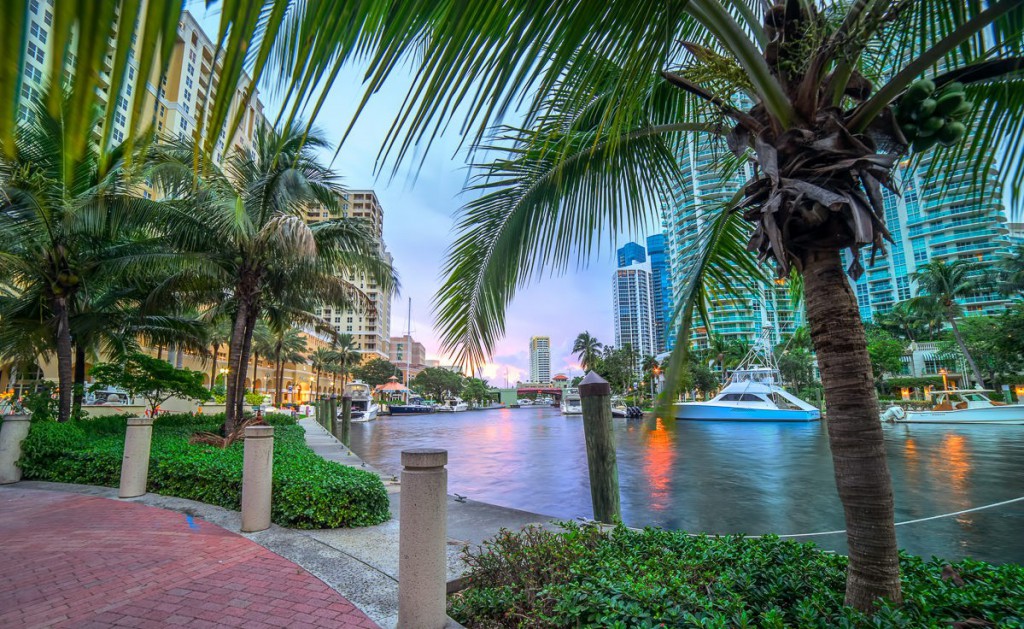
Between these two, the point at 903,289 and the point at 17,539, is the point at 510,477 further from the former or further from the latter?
the point at 903,289

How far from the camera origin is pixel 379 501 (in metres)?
5.97

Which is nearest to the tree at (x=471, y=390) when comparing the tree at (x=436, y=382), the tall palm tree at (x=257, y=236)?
the tree at (x=436, y=382)

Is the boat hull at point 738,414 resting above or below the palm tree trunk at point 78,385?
below

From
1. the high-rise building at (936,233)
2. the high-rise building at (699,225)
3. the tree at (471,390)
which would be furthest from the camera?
the tree at (471,390)

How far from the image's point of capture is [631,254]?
12.7 ft

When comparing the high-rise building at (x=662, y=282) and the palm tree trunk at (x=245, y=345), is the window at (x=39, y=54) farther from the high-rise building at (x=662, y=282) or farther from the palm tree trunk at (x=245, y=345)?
the palm tree trunk at (x=245, y=345)

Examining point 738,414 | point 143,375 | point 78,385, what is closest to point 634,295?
point 143,375

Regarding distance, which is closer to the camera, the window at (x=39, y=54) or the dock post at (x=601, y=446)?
the window at (x=39, y=54)

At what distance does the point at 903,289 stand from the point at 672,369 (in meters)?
100

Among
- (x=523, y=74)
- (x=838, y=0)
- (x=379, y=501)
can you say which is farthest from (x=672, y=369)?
(x=379, y=501)

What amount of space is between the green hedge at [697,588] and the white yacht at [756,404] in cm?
3135

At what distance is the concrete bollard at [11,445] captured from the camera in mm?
8195

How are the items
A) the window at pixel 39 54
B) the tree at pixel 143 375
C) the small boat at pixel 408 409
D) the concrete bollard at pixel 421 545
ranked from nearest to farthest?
the window at pixel 39 54 < the concrete bollard at pixel 421 545 < the tree at pixel 143 375 < the small boat at pixel 408 409

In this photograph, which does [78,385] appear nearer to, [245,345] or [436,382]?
[245,345]
